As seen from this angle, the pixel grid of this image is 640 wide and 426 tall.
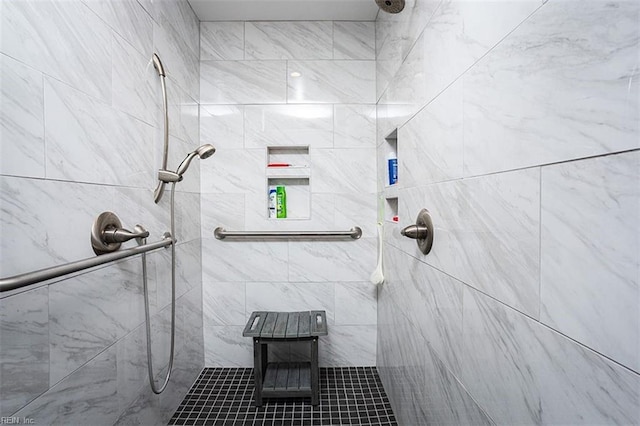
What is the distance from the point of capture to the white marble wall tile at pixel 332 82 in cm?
197

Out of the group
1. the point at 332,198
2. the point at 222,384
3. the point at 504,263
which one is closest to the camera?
A: the point at 504,263

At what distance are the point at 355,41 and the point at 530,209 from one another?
1763mm

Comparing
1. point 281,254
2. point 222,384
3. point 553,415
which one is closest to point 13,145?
point 553,415

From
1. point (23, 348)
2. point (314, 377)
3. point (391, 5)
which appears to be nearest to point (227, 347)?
point (314, 377)

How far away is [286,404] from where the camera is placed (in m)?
1.67

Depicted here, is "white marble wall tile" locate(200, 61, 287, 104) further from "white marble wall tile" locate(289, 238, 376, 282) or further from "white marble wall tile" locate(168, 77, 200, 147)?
"white marble wall tile" locate(289, 238, 376, 282)

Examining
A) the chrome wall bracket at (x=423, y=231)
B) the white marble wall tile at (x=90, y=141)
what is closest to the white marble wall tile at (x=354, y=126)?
the chrome wall bracket at (x=423, y=231)

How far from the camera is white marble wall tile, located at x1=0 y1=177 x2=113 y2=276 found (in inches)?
28.4

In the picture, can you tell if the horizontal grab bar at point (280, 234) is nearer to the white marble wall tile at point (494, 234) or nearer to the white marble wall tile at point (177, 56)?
the white marble wall tile at point (177, 56)

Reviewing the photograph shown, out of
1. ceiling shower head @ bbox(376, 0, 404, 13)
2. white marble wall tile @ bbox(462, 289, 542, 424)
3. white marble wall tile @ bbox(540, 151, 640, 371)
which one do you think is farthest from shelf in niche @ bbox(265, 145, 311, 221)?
white marble wall tile @ bbox(540, 151, 640, 371)

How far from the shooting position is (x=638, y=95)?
0.37 meters

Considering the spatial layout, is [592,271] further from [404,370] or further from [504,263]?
[404,370]

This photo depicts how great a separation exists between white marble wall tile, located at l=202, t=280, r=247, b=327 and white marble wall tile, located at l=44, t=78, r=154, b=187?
0.91m

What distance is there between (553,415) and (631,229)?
13.0 inches
